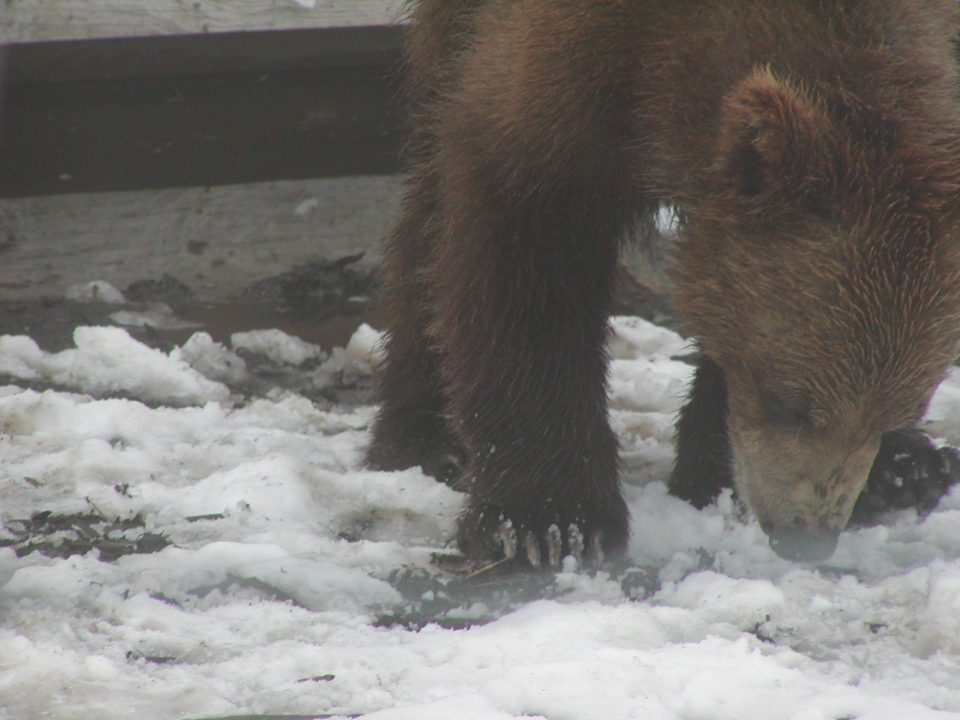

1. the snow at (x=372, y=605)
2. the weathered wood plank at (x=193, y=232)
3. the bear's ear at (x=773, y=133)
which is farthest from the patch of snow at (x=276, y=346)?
the bear's ear at (x=773, y=133)

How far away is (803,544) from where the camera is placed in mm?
3461

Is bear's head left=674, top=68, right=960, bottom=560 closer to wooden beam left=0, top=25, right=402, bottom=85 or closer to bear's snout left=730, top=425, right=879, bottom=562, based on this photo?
bear's snout left=730, top=425, right=879, bottom=562

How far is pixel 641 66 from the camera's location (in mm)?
3395

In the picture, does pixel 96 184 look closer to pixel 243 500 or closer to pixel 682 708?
pixel 243 500

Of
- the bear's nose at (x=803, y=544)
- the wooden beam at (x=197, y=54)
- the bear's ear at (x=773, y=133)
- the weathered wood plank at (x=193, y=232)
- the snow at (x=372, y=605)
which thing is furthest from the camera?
the weathered wood plank at (x=193, y=232)

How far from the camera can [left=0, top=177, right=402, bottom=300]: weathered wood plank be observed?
254 inches

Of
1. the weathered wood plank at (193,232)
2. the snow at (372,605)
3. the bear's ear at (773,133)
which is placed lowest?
the snow at (372,605)

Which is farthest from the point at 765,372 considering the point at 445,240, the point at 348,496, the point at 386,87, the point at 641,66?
A: the point at 386,87

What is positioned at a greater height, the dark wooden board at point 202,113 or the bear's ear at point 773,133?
the dark wooden board at point 202,113

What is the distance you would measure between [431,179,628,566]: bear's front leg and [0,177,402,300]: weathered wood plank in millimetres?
2817

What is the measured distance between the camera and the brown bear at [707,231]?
3.05 meters

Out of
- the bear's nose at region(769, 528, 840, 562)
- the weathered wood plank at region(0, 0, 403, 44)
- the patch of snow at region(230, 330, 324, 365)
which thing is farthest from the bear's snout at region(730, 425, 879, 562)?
the weathered wood plank at region(0, 0, 403, 44)

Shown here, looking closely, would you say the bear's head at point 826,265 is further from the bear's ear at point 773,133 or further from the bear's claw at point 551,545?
the bear's claw at point 551,545

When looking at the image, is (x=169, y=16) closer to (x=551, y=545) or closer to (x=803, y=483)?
(x=551, y=545)
